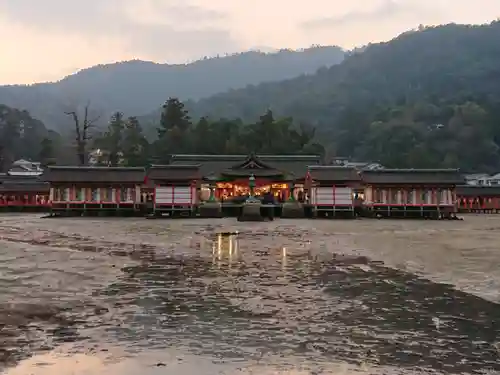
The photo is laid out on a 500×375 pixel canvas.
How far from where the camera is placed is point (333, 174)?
50.3 meters

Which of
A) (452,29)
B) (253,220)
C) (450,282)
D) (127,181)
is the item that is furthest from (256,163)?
(452,29)

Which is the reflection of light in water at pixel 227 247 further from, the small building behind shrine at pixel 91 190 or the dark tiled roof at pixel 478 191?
the dark tiled roof at pixel 478 191

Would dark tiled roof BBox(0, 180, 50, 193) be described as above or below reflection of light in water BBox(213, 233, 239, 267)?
above

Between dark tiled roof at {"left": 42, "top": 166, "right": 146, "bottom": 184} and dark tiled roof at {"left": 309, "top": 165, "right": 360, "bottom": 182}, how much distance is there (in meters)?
15.8

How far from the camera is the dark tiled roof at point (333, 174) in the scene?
49422 millimetres

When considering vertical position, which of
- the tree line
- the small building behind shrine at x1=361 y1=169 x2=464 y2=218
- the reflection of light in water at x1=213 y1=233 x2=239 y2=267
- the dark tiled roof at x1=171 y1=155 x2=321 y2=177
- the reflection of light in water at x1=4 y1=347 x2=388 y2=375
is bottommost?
the reflection of light in water at x1=4 y1=347 x2=388 y2=375

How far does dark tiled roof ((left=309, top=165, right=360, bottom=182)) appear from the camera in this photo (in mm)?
49422

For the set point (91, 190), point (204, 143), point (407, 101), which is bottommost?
point (91, 190)

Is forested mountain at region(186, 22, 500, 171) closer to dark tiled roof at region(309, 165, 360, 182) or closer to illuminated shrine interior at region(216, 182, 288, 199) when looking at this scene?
illuminated shrine interior at region(216, 182, 288, 199)

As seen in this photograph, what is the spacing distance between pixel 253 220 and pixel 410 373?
34.6m

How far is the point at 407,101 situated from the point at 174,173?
91.6m

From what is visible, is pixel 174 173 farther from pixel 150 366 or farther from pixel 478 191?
pixel 150 366

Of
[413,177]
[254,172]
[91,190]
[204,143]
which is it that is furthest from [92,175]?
[204,143]

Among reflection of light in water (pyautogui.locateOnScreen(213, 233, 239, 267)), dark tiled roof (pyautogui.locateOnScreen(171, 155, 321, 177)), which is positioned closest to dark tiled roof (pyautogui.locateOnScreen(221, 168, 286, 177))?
dark tiled roof (pyautogui.locateOnScreen(171, 155, 321, 177))
